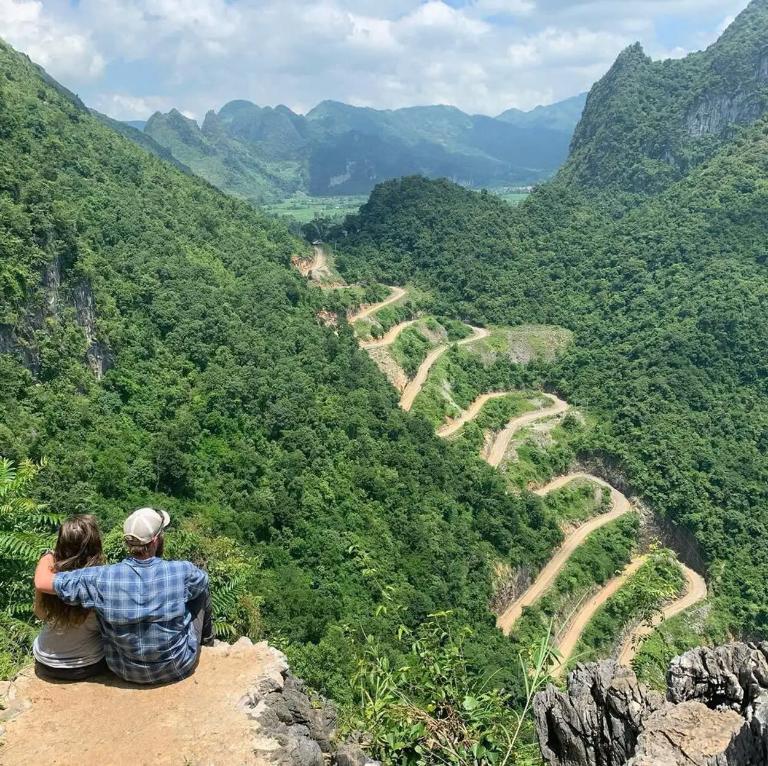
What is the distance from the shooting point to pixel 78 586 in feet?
22.4

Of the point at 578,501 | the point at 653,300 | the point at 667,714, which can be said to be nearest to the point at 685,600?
Answer: the point at 578,501

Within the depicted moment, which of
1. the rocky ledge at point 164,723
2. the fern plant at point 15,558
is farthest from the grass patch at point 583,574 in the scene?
the rocky ledge at point 164,723

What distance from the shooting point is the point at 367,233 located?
3287 inches

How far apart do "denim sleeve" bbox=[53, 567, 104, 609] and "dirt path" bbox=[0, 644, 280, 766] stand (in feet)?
4.93

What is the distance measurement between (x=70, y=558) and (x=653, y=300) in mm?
74237

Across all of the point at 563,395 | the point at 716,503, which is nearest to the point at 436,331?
the point at 563,395

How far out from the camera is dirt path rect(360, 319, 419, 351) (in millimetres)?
59750

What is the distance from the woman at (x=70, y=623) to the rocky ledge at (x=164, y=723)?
25cm

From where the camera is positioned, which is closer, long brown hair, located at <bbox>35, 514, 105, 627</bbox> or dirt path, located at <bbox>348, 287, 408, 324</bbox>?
long brown hair, located at <bbox>35, 514, 105, 627</bbox>

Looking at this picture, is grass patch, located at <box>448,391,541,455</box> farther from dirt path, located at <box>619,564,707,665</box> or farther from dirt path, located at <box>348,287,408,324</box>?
dirt path, located at <box>619,564,707,665</box>

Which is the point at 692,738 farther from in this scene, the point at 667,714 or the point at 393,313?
the point at 393,313

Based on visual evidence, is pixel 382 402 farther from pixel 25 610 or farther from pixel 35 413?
pixel 25 610

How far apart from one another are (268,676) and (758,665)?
5997 millimetres

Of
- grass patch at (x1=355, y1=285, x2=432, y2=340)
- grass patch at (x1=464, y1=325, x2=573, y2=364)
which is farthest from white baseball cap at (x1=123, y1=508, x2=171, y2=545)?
grass patch at (x1=464, y1=325, x2=573, y2=364)
